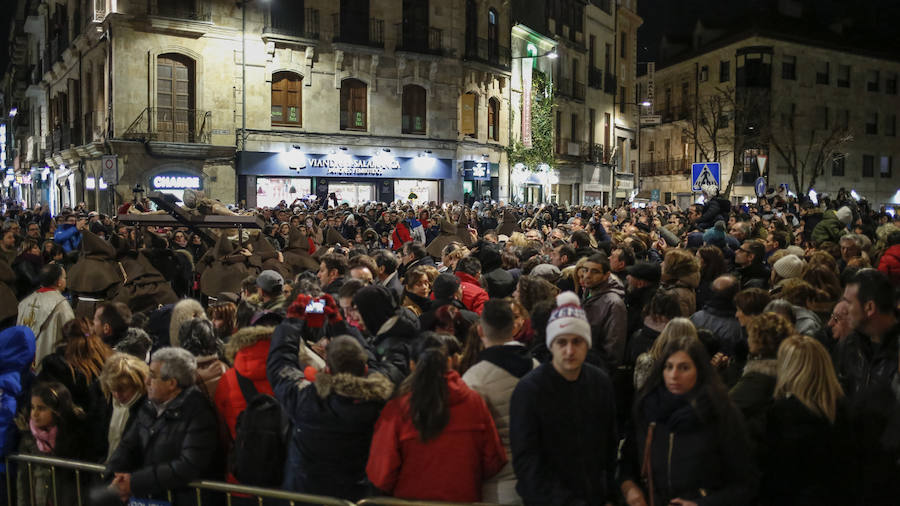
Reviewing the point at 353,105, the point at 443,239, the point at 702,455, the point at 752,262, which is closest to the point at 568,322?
the point at 702,455

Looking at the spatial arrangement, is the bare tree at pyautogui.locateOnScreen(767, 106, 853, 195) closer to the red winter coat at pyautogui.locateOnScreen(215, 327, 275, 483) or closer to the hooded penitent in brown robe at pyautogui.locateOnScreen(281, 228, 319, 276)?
the hooded penitent in brown robe at pyautogui.locateOnScreen(281, 228, 319, 276)

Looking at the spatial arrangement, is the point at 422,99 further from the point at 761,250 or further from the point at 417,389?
the point at 417,389

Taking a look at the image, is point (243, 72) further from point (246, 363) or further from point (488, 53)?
point (246, 363)

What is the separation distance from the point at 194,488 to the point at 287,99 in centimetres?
2633

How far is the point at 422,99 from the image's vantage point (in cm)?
3231

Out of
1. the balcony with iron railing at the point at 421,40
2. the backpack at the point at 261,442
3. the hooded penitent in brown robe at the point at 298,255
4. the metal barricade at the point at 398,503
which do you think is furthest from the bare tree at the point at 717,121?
the metal barricade at the point at 398,503

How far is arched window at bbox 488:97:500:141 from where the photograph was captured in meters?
35.4

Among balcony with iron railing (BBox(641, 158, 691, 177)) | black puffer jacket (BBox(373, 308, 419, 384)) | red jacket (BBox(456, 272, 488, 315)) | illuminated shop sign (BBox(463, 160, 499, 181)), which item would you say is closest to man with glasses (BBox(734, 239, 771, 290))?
red jacket (BBox(456, 272, 488, 315))

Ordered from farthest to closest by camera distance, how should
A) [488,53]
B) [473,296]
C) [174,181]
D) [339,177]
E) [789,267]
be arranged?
1. [488,53]
2. [339,177]
3. [174,181]
4. [789,267]
5. [473,296]

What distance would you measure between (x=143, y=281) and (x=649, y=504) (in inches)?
267

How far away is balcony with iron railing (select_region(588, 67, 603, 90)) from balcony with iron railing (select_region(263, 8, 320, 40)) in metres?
20.5

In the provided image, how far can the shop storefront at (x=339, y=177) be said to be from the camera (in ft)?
94.4

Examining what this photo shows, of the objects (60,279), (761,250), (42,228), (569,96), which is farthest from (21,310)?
(569,96)

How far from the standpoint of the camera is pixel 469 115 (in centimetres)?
3378
